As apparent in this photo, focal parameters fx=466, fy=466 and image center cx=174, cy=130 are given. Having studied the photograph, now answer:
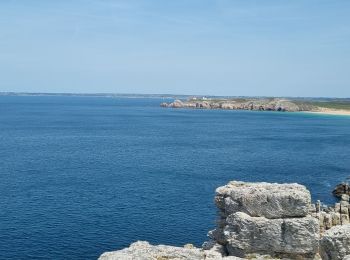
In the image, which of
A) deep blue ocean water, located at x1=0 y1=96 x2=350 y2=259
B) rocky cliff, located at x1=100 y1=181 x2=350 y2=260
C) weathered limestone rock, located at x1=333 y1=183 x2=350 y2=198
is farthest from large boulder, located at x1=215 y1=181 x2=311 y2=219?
weathered limestone rock, located at x1=333 y1=183 x2=350 y2=198

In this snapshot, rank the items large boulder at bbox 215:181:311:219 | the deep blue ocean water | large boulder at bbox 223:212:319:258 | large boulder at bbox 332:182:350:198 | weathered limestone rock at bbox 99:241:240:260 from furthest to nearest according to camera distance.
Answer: large boulder at bbox 332:182:350:198 < the deep blue ocean water < large boulder at bbox 215:181:311:219 < large boulder at bbox 223:212:319:258 < weathered limestone rock at bbox 99:241:240:260

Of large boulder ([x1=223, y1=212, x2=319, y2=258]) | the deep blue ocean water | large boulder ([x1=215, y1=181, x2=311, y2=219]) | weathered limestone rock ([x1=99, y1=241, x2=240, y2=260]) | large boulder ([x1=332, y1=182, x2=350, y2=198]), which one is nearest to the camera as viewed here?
weathered limestone rock ([x1=99, y1=241, x2=240, y2=260])

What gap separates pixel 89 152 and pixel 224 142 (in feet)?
159

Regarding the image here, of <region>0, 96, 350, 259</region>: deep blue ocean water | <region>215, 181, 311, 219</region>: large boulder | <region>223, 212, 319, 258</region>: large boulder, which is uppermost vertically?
<region>215, 181, 311, 219</region>: large boulder

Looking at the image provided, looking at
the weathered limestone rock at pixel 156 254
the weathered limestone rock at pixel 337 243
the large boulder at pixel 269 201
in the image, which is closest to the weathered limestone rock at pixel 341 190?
the large boulder at pixel 269 201

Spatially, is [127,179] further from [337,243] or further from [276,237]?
[337,243]

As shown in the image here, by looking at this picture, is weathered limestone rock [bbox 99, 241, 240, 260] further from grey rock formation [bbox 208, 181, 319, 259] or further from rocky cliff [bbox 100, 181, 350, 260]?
grey rock formation [bbox 208, 181, 319, 259]

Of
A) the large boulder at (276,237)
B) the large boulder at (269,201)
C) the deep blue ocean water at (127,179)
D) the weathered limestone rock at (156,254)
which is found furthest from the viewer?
the deep blue ocean water at (127,179)

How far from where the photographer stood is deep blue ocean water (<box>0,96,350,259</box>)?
61.3 metres

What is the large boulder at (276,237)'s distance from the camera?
94.3ft

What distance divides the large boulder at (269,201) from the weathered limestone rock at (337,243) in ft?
13.1

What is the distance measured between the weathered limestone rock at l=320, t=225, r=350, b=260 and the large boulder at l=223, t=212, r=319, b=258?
126 inches

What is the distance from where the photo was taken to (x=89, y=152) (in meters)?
129

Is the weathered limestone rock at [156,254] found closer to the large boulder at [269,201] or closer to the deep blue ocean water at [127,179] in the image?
the large boulder at [269,201]
